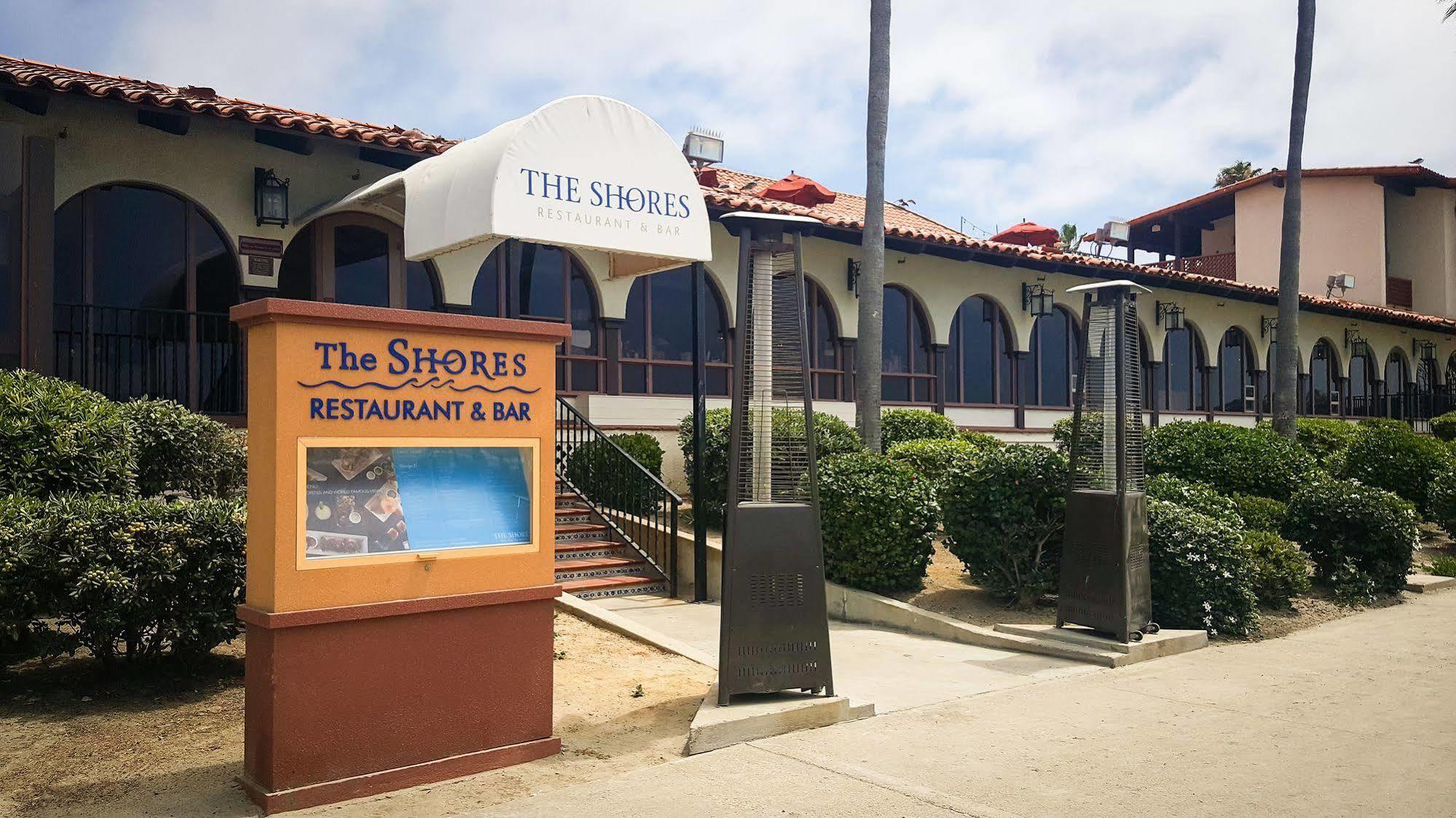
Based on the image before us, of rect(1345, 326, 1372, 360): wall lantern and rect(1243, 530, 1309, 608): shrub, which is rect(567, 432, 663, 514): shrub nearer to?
rect(1243, 530, 1309, 608): shrub

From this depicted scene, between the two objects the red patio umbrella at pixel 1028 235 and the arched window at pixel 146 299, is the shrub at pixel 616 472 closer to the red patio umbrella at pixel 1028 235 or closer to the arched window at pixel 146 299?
the arched window at pixel 146 299

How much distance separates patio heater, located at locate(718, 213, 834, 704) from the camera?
637 cm

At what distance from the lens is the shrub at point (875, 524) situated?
10180 mm

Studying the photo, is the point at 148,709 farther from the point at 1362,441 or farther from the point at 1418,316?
the point at 1418,316

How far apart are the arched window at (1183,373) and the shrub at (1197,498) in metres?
14.9

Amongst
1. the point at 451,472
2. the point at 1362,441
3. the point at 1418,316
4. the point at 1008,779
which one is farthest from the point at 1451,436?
the point at 451,472

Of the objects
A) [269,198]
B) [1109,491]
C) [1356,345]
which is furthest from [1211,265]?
[269,198]

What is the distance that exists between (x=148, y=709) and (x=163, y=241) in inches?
278

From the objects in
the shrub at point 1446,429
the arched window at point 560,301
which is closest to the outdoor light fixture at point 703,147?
the arched window at point 560,301

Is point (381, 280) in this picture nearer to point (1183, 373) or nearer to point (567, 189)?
point (567, 189)

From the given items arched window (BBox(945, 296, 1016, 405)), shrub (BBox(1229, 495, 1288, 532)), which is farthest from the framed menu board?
arched window (BBox(945, 296, 1016, 405))

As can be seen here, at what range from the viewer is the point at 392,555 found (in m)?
5.21

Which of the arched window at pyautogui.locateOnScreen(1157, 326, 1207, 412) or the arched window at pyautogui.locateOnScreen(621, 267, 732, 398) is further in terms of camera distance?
the arched window at pyautogui.locateOnScreen(1157, 326, 1207, 412)

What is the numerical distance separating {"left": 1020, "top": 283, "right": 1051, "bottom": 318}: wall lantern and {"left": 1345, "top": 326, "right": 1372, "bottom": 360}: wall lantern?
1331 cm
